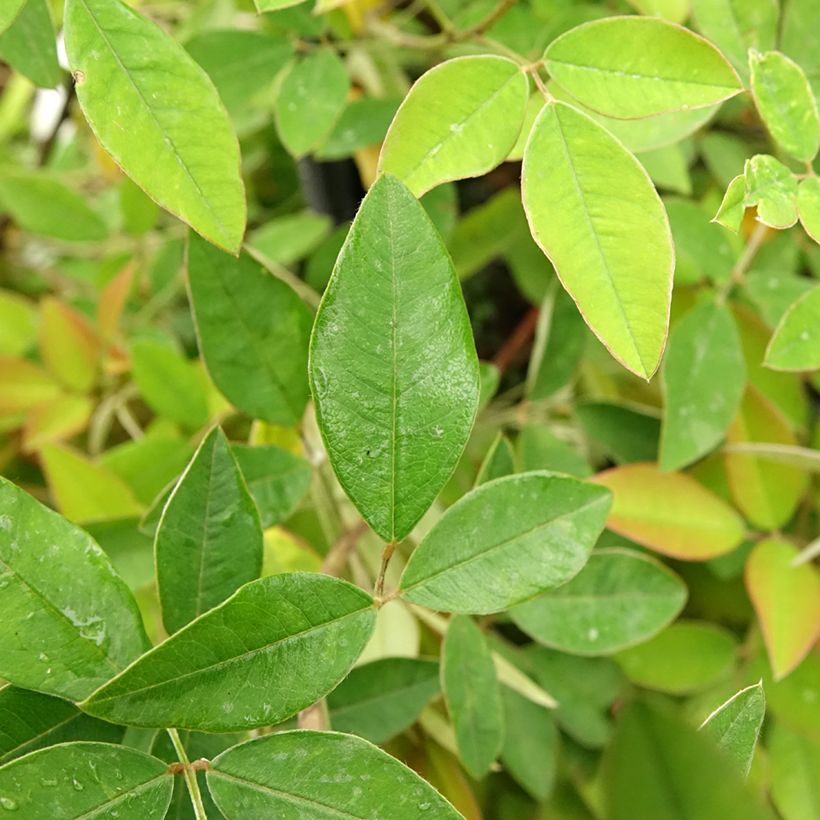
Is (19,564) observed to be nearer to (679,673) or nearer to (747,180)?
(747,180)

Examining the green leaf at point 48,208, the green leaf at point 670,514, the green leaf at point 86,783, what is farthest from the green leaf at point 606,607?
the green leaf at point 48,208

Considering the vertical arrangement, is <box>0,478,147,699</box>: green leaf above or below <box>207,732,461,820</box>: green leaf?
above

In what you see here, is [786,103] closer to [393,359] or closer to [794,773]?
[393,359]

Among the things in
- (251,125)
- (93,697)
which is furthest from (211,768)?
(251,125)

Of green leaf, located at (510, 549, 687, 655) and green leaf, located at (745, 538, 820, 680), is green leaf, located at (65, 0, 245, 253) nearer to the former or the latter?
green leaf, located at (510, 549, 687, 655)

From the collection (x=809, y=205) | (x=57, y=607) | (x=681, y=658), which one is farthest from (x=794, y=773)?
(x=57, y=607)

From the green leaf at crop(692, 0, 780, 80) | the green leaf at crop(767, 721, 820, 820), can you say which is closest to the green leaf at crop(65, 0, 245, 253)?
the green leaf at crop(692, 0, 780, 80)
